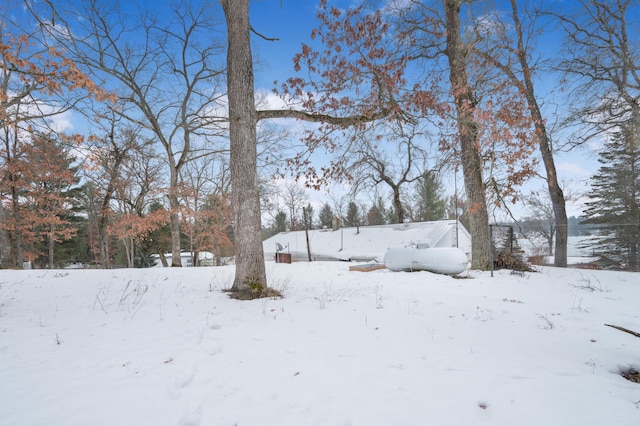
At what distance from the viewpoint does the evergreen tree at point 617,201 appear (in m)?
15.0

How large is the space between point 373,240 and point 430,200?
15401mm

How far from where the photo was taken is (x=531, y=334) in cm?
340

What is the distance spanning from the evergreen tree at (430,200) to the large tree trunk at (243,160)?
30.4 m

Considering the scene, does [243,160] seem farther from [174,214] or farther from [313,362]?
[174,214]

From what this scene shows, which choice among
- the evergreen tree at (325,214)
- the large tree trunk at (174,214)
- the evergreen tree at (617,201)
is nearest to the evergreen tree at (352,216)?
the evergreen tree at (325,214)

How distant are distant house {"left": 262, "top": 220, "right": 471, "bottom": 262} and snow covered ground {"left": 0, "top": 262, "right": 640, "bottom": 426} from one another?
1356cm

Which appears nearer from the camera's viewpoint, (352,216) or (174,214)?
(174,214)

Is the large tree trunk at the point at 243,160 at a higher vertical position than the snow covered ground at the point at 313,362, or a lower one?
higher

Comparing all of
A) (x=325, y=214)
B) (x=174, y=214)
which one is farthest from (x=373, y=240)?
(x=325, y=214)

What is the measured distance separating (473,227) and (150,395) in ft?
31.5

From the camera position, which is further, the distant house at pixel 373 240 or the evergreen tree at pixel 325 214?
the evergreen tree at pixel 325 214

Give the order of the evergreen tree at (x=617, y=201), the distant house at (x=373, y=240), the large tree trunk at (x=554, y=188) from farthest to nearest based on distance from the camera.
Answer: the distant house at (x=373, y=240) → the evergreen tree at (x=617, y=201) → the large tree trunk at (x=554, y=188)

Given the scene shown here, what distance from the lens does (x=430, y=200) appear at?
34.3m

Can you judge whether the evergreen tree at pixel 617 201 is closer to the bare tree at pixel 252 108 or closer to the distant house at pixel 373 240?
the distant house at pixel 373 240
